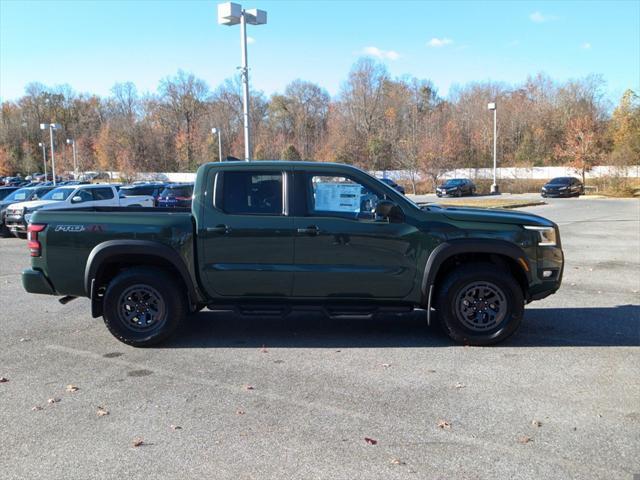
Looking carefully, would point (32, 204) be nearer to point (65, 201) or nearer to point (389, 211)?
point (65, 201)

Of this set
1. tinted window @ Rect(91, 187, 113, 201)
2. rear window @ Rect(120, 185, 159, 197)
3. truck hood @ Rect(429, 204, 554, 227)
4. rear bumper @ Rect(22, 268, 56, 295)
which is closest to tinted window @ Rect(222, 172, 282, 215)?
truck hood @ Rect(429, 204, 554, 227)

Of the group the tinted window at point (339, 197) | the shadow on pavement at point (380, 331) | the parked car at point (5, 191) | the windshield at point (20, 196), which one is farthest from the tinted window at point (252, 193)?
the parked car at point (5, 191)

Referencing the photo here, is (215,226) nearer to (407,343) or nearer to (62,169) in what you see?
(407,343)

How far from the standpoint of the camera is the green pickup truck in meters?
5.91

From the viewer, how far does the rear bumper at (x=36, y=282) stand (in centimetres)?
613

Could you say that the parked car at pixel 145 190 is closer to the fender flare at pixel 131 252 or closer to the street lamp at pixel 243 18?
the street lamp at pixel 243 18

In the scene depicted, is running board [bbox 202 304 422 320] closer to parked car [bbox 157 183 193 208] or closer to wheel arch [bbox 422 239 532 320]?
wheel arch [bbox 422 239 532 320]

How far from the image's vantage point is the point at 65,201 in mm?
19000

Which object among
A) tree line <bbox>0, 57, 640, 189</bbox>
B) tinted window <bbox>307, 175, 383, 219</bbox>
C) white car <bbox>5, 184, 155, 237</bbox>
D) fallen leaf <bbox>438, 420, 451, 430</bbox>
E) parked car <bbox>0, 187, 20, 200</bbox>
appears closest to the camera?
fallen leaf <bbox>438, 420, 451, 430</bbox>

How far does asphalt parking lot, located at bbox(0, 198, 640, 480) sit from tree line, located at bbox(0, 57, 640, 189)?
2056 inches

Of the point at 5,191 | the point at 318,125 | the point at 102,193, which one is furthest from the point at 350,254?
the point at 318,125

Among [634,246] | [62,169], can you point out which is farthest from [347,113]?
[634,246]

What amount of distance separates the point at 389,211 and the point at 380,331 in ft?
5.43

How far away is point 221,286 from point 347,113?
81.5 metres
